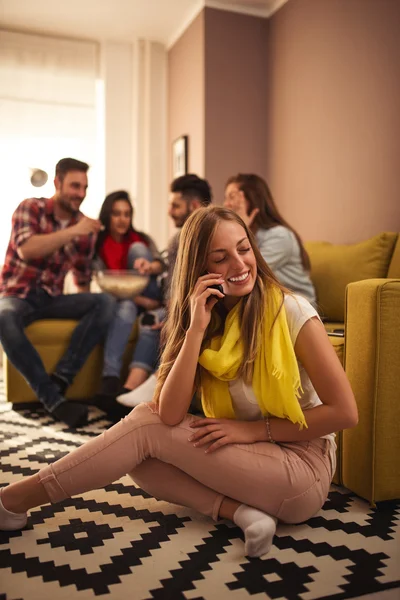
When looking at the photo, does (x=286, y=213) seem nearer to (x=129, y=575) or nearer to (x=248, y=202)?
(x=248, y=202)

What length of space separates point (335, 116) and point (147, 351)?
175 centimetres

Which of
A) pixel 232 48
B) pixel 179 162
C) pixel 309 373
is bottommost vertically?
pixel 309 373

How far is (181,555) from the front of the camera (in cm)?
136

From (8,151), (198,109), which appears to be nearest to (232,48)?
(198,109)

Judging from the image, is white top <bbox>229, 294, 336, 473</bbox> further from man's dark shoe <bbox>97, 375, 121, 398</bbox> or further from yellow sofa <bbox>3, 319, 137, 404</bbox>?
yellow sofa <bbox>3, 319, 137, 404</bbox>

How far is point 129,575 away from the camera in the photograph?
1261 millimetres

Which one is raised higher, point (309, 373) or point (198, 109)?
point (198, 109)

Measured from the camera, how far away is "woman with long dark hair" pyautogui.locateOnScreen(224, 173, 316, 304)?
A: 8.94ft

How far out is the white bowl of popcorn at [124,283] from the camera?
303cm

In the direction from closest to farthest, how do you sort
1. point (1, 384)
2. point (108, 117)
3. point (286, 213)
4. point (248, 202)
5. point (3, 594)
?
point (3, 594) < point (248, 202) < point (1, 384) < point (286, 213) < point (108, 117)

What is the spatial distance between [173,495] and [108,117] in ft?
12.7

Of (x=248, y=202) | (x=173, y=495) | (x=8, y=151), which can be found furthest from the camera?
(x=8, y=151)

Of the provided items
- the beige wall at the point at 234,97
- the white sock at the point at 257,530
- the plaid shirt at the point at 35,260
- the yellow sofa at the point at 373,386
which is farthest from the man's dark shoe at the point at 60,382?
the beige wall at the point at 234,97

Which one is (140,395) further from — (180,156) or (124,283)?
(180,156)
